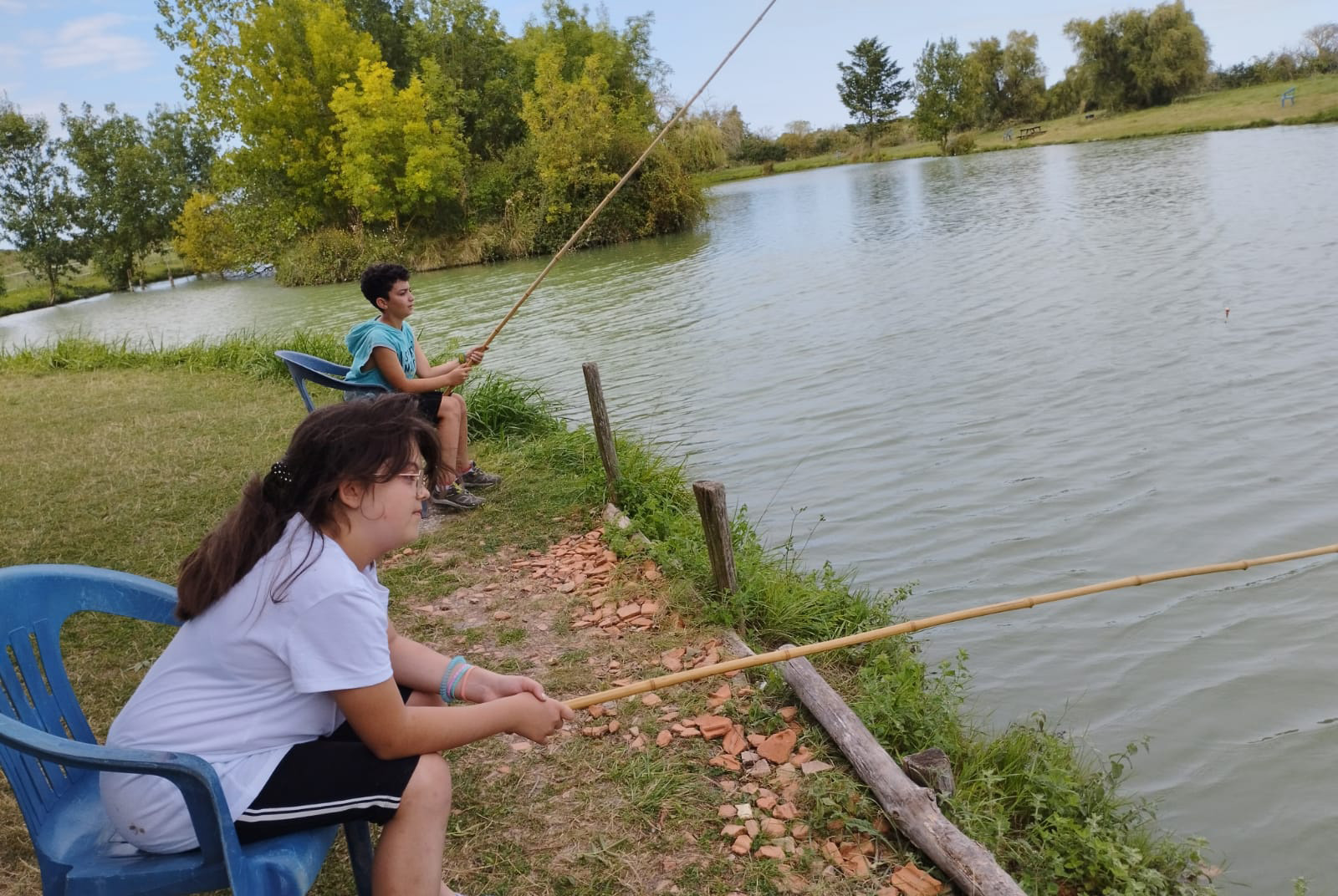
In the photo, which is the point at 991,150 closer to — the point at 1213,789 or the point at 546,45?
the point at 546,45

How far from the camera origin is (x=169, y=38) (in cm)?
2945

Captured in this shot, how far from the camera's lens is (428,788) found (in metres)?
1.92

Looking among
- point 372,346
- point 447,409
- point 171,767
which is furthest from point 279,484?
point 447,409

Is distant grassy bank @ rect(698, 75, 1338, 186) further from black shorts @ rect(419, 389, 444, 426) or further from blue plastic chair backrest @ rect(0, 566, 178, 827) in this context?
blue plastic chair backrest @ rect(0, 566, 178, 827)

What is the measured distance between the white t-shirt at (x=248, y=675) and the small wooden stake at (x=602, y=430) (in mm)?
3712

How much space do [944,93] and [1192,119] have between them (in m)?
19.2

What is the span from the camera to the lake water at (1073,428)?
3766 mm

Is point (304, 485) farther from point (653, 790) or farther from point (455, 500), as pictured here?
point (455, 500)

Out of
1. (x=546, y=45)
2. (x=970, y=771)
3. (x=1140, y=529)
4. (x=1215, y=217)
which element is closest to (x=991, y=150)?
Answer: (x=546, y=45)

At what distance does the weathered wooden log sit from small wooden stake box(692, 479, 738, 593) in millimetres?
748

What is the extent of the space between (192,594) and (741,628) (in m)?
2.51

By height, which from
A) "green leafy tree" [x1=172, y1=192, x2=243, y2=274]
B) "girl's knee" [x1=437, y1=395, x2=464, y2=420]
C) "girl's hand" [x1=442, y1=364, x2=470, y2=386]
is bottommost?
"girl's knee" [x1=437, y1=395, x2=464, y2=420]

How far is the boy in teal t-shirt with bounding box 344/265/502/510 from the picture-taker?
5160 mm

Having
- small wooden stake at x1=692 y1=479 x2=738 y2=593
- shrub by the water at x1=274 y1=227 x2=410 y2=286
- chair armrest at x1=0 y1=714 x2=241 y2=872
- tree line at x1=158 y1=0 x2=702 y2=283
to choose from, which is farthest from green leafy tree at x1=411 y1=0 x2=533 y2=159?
chair armrest at x1=0 y1=714 x2=241 y2=872
